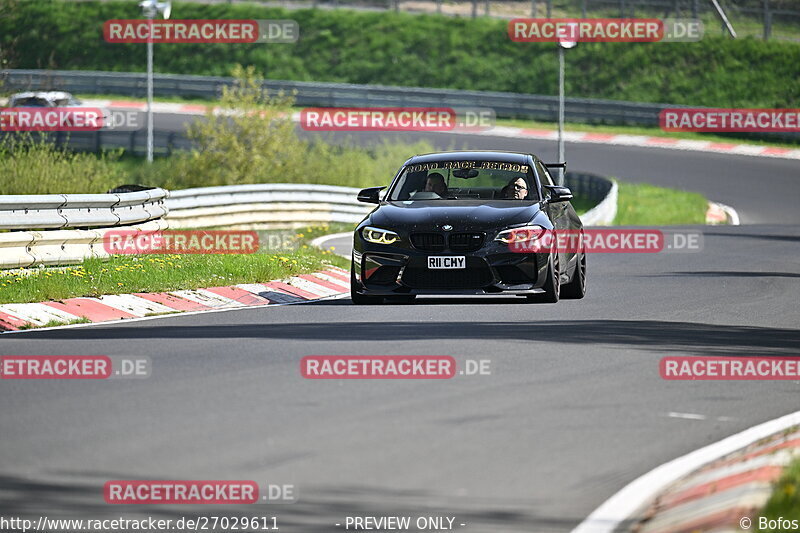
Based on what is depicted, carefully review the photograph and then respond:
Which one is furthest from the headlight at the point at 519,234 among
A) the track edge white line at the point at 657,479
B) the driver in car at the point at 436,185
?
the track edge white line at the point at 657,479

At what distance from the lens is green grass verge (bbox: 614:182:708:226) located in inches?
1497

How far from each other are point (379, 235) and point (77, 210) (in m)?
4.09

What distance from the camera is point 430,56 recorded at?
2655 inches

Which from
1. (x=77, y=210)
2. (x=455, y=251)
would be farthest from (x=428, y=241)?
(x=77, y=210)

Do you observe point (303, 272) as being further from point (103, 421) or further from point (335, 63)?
point (335, 63)

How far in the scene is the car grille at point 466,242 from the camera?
49.2ft

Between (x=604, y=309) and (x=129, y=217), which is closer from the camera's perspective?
(x=604, y=309)

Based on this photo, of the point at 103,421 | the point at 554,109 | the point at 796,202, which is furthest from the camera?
the point at 554,109

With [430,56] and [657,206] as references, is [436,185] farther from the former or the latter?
[430,56]

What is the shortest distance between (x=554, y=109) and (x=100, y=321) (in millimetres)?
43138

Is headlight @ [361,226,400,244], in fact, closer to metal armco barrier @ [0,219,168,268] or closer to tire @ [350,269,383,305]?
tire @ [350,269,383,305]

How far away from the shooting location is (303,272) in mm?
19203

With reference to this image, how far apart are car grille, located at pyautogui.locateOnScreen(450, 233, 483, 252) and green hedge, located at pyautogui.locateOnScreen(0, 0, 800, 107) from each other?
47.3 meters

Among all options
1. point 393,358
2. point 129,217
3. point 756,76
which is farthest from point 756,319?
point 756,76
